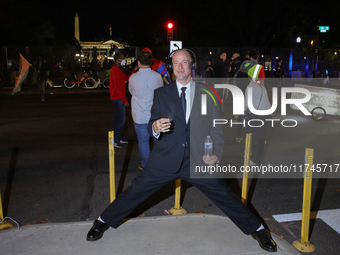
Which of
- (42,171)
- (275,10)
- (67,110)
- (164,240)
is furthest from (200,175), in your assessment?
(275,10)

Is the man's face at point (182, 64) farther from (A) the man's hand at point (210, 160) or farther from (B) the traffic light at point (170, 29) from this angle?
(B) the traffic light at point (170, 29)

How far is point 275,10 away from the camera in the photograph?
3841 cm

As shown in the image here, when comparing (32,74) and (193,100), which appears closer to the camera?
(193,100)

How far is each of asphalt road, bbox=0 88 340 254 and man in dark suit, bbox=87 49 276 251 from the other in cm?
112

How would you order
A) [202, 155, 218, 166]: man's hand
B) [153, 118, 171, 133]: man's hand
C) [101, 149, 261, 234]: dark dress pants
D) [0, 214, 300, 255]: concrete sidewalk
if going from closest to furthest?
1. [153, 118, 171, 133]: man's hand
2. [202, 155, 218, 166]: man's hand
3. [101, 149, 261, 234]: dark dress pants
4. [0, 214, 300, 255]: concrete sidewalk

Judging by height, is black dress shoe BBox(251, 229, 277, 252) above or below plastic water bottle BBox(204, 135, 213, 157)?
below

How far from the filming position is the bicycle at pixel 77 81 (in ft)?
77.0

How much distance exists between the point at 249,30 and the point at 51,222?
4025 centimetres

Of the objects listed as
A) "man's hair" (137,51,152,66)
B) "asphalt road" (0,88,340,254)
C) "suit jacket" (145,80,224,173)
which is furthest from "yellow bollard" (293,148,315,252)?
"man's hair" (137,51,152,66)

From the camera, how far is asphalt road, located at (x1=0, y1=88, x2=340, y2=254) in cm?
469

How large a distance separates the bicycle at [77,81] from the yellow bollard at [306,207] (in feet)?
69.4

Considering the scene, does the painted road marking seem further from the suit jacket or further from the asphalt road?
the suit jacket

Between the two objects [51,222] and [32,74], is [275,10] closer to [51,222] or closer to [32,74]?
[32,74]

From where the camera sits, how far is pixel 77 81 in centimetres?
2389
